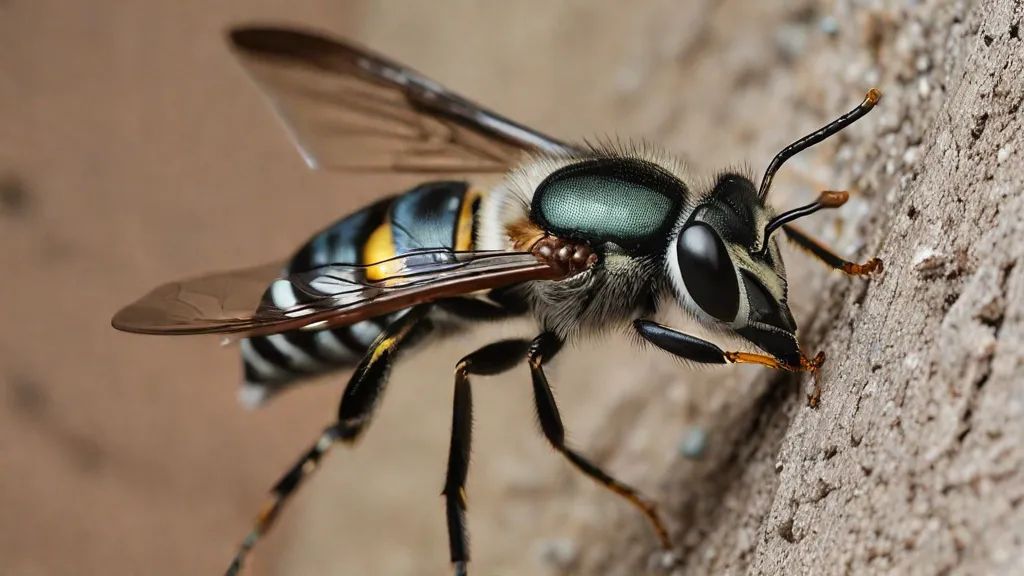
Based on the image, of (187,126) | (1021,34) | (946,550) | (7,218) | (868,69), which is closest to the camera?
(946,550)

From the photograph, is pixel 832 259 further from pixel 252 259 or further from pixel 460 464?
pixel 252 259

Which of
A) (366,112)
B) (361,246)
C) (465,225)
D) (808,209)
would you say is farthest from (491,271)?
(366,112)

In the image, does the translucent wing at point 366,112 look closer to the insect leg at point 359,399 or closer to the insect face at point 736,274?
the insect leg at point 359,399

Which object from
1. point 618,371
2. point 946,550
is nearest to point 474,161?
point 618,371

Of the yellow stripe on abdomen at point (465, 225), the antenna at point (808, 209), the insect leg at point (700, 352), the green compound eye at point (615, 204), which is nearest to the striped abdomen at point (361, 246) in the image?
the yellow stripe on abdomen at point (465, 225)

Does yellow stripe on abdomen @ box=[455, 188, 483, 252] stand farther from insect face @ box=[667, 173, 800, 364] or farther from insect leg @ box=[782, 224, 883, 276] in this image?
insect leg @ box=[782, 224, 883, 276]

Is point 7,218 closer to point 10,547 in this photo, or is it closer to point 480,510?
point 10,547

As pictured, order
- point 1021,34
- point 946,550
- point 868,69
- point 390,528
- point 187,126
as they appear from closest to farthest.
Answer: point 946,550
point 1021,34
point 868,69
point 390,528
point 187,126
